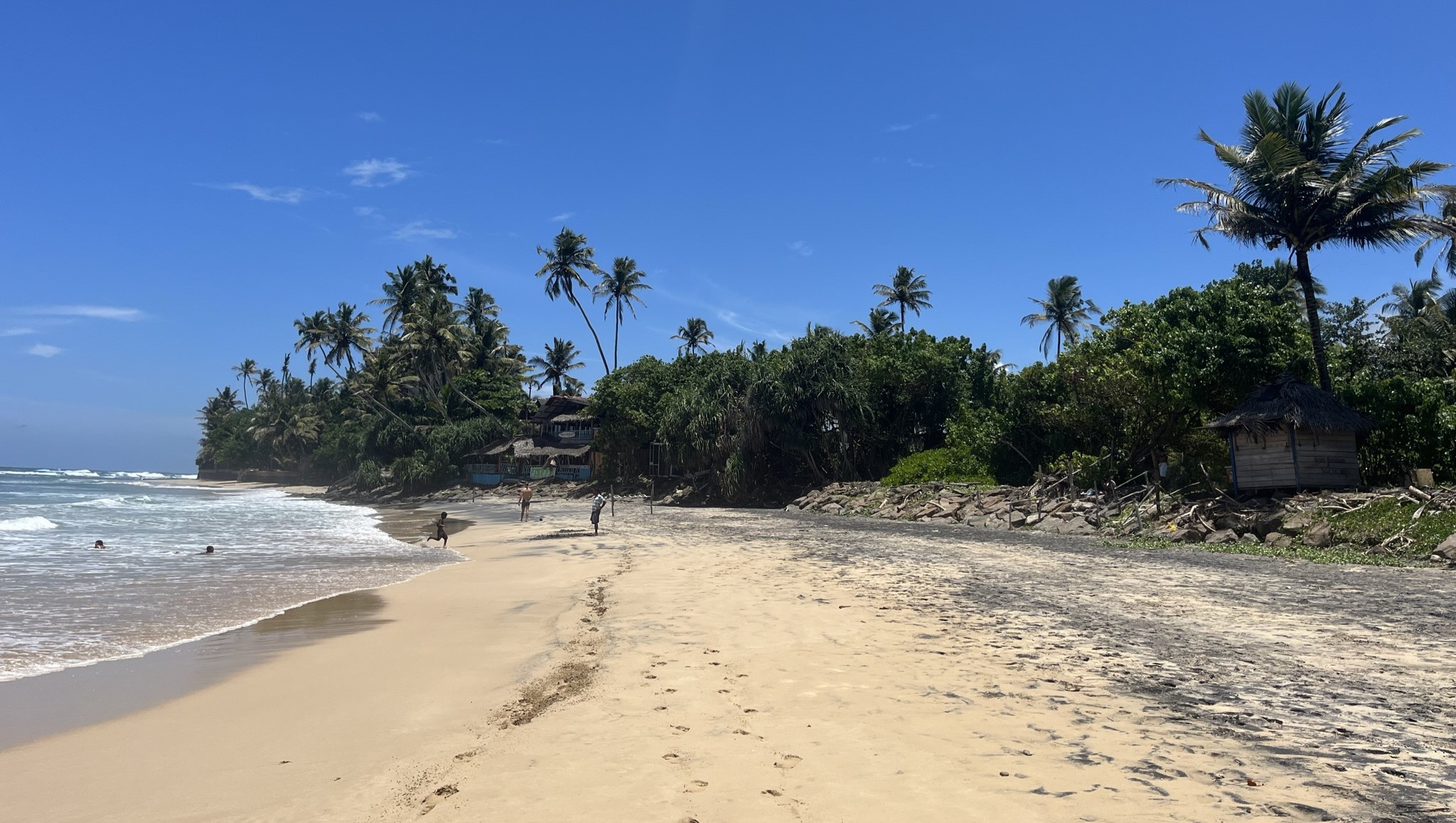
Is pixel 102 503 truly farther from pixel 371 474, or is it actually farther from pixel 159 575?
pixel 159 575

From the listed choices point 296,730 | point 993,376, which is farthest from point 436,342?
point 296,730

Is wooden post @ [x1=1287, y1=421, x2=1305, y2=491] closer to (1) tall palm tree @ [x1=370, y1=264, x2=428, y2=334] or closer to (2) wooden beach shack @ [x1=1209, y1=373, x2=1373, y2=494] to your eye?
(2) wooden beach shack @ [x1=1209, y1=373, x2=1373, y2=494]

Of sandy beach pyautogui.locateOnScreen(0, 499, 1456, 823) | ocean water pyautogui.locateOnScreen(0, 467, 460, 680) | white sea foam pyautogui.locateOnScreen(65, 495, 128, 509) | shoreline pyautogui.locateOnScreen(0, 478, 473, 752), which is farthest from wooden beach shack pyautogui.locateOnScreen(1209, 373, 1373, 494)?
white sea foam pyautogui.locateOnScreen(65, 495, 128, 509)

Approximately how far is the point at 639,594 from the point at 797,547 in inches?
292

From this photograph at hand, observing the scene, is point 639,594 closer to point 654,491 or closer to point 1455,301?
point 654,491

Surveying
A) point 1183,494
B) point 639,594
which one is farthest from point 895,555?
point 1183,494

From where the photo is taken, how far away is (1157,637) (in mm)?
8078

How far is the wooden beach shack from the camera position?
18266 mm

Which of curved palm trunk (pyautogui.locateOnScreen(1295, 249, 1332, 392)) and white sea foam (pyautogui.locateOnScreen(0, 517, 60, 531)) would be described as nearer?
curved palm trunk (pyautogui.locateOnScreen(1295, 249, 1332, 392))

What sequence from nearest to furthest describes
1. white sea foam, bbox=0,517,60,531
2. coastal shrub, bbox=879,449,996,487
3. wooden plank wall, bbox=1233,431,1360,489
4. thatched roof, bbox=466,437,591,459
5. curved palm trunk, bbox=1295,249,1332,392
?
wooden plank wall, bbox=1233,431,1360,489 → curved palm trunk, bbox=1295,249,1332,392 → white sea foam, bbox=0,517,60,531 → coastal shrub, bbox=879,449,996,487 → thatched roof, bbox=466,437,591,459

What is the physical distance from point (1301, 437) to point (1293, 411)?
2.63 ft

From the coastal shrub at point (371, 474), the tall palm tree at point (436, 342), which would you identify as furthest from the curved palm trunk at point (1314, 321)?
the coastal shrub at point (371, 474)

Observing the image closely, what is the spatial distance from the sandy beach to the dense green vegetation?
1259 centimetres

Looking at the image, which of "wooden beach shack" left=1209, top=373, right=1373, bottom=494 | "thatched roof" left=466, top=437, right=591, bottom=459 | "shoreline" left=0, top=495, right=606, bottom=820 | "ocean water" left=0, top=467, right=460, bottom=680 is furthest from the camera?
"thatched roof" left=466, top=437, right=591, bottom=459
